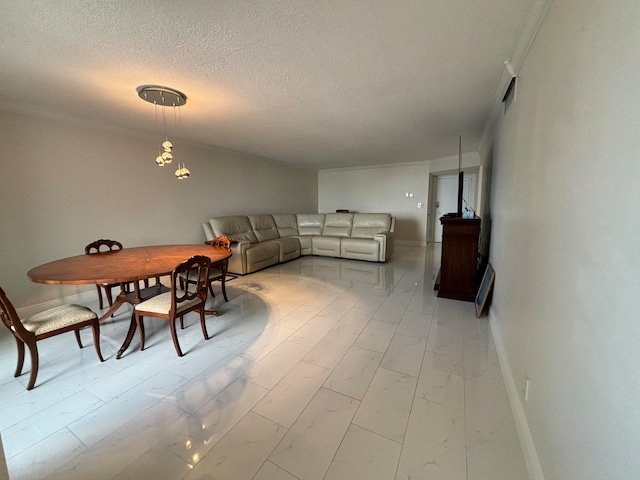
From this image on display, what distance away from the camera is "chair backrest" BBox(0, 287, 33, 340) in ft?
5.04

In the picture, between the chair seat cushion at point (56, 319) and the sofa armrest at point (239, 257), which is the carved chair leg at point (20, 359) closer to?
the chair seat cushion at point (56, 319)

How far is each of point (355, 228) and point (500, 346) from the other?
409 centimetres

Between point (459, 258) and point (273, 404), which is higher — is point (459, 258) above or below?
above

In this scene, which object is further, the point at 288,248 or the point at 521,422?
the point at 288,248

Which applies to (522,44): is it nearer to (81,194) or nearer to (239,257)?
(239,257)

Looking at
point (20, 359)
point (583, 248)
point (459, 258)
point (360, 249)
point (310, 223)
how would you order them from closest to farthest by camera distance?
point (583, 248), point (20, 359), point (459, 258), point (360, 249), point (310, 223)

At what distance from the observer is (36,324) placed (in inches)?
68.5

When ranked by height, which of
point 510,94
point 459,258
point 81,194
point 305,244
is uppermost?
point 510,94

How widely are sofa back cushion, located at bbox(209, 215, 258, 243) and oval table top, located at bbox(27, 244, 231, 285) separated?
5.92 feet

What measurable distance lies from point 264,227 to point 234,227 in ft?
2.79

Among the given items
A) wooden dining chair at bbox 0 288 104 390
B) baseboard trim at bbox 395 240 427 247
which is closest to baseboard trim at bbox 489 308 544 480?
wooden dining chair at bbox 0 288 104 390

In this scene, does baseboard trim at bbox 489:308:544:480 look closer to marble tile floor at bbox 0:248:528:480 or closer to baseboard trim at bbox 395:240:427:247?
marble tile floor at bbox 0:248:528:480

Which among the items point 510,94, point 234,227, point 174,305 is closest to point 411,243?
point 234,227

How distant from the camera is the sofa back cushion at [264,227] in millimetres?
5414
